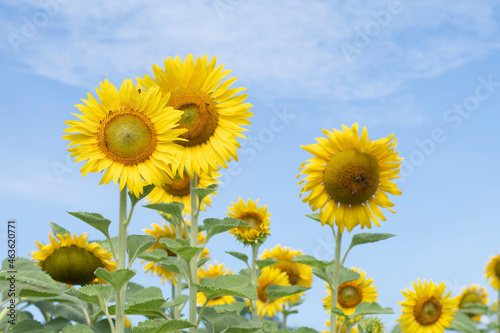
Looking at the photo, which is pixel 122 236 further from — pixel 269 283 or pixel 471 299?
pixel 471 299

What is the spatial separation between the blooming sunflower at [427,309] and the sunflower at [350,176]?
169 cm

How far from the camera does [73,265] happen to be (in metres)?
3.88

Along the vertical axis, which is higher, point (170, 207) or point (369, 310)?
point (170, 207)

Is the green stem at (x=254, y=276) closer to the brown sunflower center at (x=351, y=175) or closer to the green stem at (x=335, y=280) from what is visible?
the green stem at (x=335, y=280)

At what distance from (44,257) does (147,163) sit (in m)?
1.77

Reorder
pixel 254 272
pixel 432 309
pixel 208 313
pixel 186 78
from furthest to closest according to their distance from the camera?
pixel 432 309 < pixel 254 272 < pixel 208 313 < pixel 186 78

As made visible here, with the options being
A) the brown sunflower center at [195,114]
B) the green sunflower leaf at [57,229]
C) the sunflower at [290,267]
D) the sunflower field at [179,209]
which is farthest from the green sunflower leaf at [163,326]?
the sunflower at [290,267]

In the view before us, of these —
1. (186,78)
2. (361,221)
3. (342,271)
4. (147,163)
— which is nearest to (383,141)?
(361,221)

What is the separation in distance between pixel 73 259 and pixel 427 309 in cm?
321

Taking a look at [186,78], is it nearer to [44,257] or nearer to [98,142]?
[98,142]

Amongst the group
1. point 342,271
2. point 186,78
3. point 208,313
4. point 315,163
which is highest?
point 186,78

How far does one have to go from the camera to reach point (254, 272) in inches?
174

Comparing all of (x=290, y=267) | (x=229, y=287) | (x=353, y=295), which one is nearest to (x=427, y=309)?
(x=353, y=295)

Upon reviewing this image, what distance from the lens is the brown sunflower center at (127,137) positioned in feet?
8.91
